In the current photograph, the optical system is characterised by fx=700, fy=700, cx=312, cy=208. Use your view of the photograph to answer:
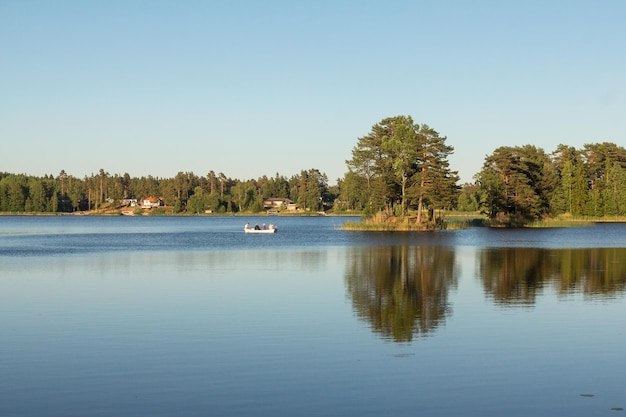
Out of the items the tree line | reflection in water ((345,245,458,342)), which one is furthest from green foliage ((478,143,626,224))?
reflection in water ((345,245,458,342))

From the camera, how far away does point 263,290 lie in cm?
3009

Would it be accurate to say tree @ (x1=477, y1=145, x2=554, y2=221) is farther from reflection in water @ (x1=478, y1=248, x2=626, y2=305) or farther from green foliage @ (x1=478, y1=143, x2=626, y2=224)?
reflection in water @ (x1=478, y1=248, x2=626, y2=305)

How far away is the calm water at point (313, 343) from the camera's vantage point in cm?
1287

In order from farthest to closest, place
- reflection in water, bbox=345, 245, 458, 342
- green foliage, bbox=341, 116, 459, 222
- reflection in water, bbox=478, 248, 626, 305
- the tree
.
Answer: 1. the tree
2. green foliage, bbox=341, 116, 459, 222
3. reflection in water, bbox=478, 248, 626, 305
4. reflection in water, bbox=345, 245, 458, 342

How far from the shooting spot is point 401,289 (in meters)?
29.9

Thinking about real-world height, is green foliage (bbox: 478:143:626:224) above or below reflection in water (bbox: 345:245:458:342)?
above

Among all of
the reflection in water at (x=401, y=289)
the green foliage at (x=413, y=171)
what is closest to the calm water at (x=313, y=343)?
the reflection in water at (x=401, y=289)

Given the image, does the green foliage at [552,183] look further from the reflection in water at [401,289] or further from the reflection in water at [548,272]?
the reflection in water at [401,289]

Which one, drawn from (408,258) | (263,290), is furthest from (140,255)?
(263,290)

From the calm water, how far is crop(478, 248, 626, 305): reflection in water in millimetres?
213

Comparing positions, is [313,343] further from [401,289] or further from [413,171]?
[413,171]

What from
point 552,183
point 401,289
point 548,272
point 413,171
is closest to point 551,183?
point 552,183

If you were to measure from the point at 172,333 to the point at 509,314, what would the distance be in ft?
36.2

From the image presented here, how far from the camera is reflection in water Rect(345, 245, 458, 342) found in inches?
834
